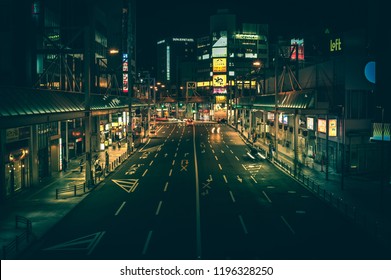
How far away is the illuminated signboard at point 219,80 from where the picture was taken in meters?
157

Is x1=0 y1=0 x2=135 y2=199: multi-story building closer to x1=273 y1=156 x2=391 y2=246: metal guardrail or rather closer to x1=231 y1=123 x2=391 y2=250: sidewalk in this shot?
x1=273 y1=156 x2=391 y2=246: metal guardrail

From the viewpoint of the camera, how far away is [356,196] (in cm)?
2964

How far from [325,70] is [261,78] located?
4365cm

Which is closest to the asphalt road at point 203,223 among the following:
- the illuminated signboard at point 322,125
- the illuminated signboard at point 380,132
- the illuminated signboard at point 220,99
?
the illuminated signboard at point 380,132

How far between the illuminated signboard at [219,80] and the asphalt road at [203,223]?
11967 centimetres

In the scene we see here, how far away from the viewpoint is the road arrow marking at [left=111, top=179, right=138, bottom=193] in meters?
32.8

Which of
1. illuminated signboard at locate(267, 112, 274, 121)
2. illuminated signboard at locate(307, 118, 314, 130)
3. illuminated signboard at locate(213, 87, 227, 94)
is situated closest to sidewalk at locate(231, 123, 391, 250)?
illuminated signboard at locate(307, 118, 314, 130)

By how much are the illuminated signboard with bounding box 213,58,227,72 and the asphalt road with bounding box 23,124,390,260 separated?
4827 inches

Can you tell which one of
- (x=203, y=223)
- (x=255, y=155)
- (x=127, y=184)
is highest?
(x=255, y=155)

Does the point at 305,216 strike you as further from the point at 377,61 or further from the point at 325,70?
the point at 325,70

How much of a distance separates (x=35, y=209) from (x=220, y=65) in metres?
138

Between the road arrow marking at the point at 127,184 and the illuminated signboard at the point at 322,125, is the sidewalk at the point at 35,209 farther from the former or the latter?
the illuminated signboard at the point at 322,125

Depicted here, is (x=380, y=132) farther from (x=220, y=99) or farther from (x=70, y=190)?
(x=220, y=99)

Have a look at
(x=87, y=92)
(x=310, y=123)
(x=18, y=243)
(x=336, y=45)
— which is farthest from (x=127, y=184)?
(x=310, y=123)
